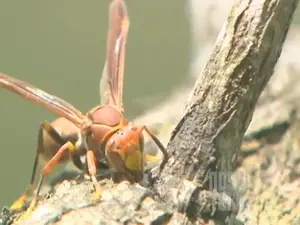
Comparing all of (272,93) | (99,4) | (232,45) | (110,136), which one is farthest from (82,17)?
(232,45)

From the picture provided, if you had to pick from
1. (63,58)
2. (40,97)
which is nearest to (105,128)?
(40,97)

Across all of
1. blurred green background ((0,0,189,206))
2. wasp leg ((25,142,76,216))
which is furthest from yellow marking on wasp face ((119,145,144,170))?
blurred green background ((0,0,189,206))

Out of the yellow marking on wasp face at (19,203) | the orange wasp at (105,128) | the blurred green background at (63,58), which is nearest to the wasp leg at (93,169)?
the orange wasp at (105,128)

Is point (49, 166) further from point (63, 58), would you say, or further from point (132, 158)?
point (63, 58)

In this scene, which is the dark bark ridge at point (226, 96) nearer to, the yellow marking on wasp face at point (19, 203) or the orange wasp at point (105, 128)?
the orange wasp at point (105, 128)

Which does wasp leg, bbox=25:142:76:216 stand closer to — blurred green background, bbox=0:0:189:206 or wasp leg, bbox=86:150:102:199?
wasp leg, bbox=86:150:102:199

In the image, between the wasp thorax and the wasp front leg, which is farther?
the wasp front leg
